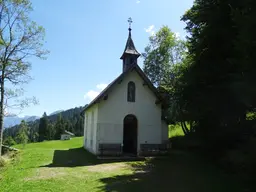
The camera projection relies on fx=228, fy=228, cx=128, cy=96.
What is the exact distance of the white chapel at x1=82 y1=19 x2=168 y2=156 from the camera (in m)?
18.2

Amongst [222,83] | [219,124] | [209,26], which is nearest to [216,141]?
[219,124]

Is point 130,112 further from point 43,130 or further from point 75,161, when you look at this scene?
point 43,130

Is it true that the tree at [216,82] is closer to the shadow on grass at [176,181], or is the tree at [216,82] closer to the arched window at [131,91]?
the shadow on grass at [176,181]

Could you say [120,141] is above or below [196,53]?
below

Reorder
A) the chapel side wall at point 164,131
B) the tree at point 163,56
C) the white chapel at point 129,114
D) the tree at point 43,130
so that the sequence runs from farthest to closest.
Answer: the tree at point 43,130
the tree at point 163,56
the chapel side wall at point 164,131
the white chapel at point 129,114

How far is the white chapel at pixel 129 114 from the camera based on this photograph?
18.2 m

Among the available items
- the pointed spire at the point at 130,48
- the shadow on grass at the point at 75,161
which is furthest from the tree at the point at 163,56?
the shadow on grass at the point at 75,161

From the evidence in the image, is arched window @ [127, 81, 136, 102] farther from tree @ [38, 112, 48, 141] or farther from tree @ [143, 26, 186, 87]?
tree @ [38, 112, 48, 141]

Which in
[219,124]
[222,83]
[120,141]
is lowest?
[120,141]

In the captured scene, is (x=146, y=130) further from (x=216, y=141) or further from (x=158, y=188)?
(x=158, y=188)

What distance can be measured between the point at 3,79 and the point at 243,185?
1747cm

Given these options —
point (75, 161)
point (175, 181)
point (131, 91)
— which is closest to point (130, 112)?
point (131, 91)

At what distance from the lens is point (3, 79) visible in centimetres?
1784

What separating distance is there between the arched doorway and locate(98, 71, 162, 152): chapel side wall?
30.9 inches
